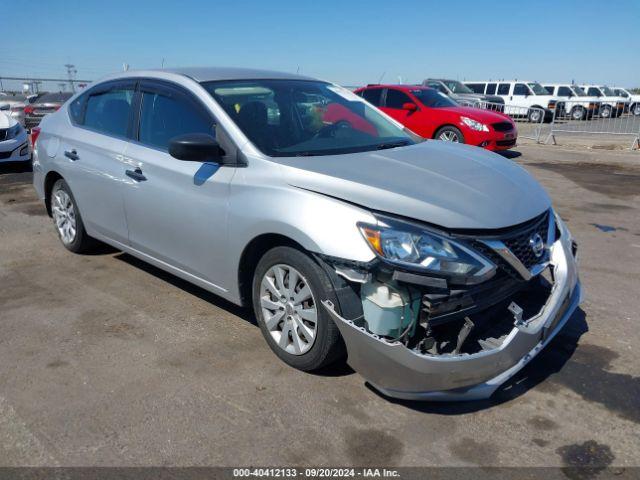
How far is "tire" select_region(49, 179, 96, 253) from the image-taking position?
5.28 metres

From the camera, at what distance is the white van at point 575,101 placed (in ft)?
85.2

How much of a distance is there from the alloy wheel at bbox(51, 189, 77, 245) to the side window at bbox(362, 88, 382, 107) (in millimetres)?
9554

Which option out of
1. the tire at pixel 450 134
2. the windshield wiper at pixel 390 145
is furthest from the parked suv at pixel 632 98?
the windshield wiper at pixel 390 145

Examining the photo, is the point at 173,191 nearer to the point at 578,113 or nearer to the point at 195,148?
the point at 195,148

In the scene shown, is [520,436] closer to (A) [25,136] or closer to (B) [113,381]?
(B) [113,381]

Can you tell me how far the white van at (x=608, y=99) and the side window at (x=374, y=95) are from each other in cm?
1739

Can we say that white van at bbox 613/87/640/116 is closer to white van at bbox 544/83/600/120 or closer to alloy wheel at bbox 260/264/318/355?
white van at bbox 544/83/600/120

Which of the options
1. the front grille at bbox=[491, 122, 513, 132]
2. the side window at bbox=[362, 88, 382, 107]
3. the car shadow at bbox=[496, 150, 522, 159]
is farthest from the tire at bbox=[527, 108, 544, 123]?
the side window at bbox=[362, 88, 382, 107]

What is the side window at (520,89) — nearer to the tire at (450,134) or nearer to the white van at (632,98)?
the white van at (632,98)

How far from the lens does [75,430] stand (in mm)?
2857

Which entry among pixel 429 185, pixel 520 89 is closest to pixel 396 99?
pixel 429 185

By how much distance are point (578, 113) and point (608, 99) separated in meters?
3.92

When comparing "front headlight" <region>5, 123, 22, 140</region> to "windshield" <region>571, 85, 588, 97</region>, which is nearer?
"front headlight" <region>5, 123, 22, 140</region>

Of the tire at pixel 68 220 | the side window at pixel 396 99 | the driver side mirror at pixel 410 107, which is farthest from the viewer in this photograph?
the side window at pixel 396 99
